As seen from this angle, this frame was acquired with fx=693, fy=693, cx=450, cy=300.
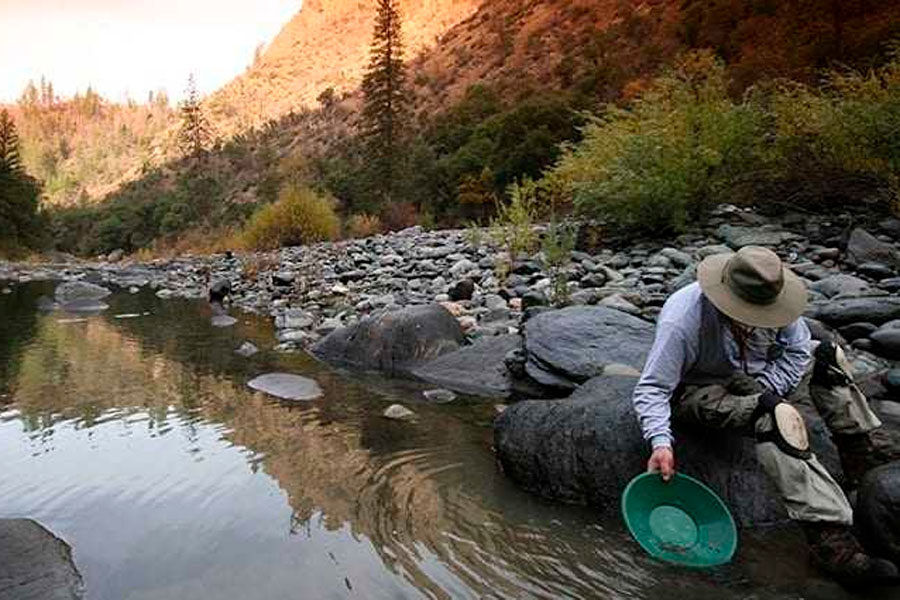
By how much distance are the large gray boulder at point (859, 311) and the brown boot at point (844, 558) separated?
→ 10.7ft

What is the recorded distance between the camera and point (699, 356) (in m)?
2.99

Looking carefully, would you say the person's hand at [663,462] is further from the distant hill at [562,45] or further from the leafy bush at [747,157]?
the distant hill at [562,45]

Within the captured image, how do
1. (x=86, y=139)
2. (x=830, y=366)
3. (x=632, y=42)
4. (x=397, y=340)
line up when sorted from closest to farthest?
(x=830, y=366)
(x=397, y=340)
(x=632, y=42)
(x=86, y=139)

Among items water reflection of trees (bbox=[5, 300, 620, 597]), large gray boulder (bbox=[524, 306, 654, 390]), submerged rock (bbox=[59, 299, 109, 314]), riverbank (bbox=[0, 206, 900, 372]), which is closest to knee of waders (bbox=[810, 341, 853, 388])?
riverbank (bbox=[0, 206, 900, 372])

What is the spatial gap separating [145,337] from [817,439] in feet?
26.1

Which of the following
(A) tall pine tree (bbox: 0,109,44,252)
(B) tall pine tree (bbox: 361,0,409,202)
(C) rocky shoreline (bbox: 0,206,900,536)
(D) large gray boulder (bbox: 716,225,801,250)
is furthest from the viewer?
(A) tall pine tree (bbox: 0,109,44,252)

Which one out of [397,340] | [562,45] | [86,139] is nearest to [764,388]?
[397,340]

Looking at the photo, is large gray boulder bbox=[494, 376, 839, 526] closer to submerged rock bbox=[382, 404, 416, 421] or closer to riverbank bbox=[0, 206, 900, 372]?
submerged rock bbox=[382, 404, 416, 421]

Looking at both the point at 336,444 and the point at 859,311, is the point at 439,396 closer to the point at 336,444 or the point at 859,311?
the point at 336,444

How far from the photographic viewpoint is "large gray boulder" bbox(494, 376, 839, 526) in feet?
10.6

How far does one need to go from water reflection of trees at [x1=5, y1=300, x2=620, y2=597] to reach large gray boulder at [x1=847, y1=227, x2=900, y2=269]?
16.1 feet

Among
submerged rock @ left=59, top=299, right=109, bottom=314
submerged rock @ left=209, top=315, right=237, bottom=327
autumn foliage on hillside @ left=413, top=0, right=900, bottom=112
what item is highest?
autumn foliage on hillside @ left=413, top=0, right=900, bottom=112

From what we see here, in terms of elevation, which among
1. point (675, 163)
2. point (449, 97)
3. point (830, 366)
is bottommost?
point (830, 366)

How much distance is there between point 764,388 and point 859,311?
3.22 meters
